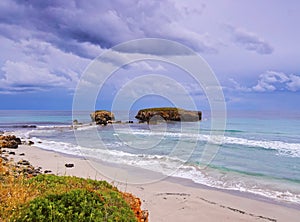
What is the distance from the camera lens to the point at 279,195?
1133 centimetres

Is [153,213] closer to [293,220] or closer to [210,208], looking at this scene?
[210,208]

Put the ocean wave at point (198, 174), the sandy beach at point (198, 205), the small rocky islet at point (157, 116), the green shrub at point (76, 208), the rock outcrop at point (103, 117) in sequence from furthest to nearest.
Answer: the small rocky islet at point (157, 116) → the rock outcrop at point (103, 117) → the ocean wave at point (198, 174) → the sandy beach at point (198, 205) → the green shrub at point (76, 208)

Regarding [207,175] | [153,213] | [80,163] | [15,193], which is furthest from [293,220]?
[80,163]

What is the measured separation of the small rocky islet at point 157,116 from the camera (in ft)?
213

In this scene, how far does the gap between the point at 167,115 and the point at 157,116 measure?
2.76 metres

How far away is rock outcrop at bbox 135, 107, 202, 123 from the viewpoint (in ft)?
230

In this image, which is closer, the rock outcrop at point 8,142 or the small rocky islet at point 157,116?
the rock outcrop at point 8,142

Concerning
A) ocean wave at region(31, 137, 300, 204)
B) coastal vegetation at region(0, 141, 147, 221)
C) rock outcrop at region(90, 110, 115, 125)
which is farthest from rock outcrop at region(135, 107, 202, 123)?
coastal vegetation at region(0, 141, 147, 221)

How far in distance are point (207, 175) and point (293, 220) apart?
250 inches

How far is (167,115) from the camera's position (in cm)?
7019

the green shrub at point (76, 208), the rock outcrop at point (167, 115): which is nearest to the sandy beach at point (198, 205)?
the green shrub at point (76, 208)

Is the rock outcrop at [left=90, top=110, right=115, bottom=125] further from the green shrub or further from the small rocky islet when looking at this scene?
the green shrub

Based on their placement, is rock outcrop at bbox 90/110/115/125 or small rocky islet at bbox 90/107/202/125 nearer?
rock outcrop at bbox 90/110/115/125

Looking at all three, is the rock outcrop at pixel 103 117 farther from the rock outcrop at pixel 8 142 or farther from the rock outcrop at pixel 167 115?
the rock outcrop at pixel 8 142
